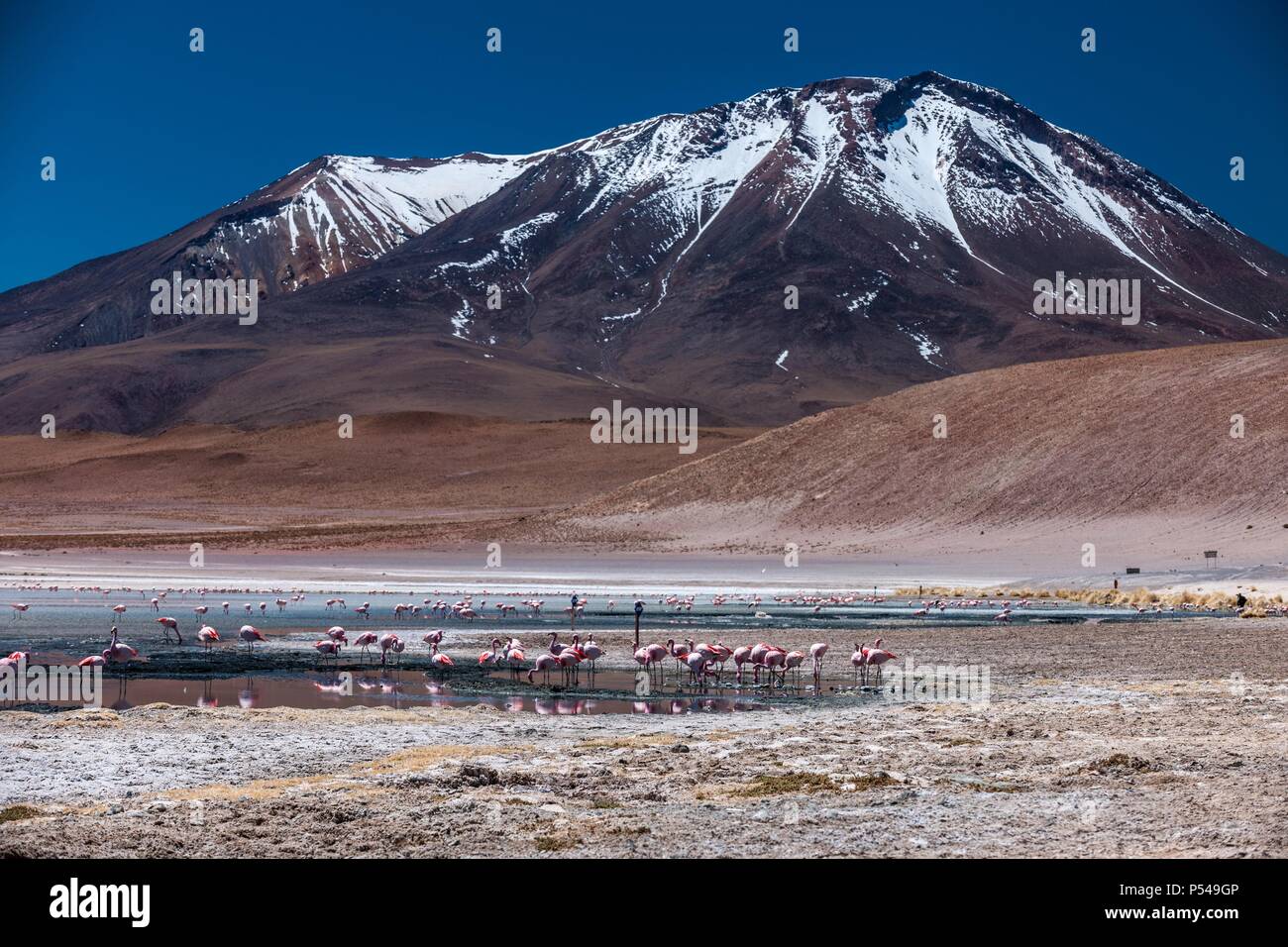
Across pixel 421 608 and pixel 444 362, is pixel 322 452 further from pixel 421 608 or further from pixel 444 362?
pixel 421 608

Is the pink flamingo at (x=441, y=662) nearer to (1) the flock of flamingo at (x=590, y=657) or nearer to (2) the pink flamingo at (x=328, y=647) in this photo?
(1) the flock of flamingo at (x=590, y=657)

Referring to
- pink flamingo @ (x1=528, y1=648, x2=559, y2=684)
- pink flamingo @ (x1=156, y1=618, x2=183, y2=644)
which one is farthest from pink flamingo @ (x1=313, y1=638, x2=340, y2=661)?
pink flamingo @ (x1=156, y1=618, x2=183, y2=644)

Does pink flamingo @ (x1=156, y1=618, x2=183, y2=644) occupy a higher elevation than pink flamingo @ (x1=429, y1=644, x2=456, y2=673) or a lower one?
higher

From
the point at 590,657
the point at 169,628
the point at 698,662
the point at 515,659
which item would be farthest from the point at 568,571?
the point at 698,662

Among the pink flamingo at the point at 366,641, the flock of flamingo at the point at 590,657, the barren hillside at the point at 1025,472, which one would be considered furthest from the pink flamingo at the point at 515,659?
the barren hillside at the point at 1025,472

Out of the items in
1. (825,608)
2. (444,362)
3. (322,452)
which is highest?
(444,362)

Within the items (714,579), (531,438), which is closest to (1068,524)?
(714,579)

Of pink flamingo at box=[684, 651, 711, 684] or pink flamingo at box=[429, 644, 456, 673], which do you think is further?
pink flamingo at box=[429, 644, 456, 673]

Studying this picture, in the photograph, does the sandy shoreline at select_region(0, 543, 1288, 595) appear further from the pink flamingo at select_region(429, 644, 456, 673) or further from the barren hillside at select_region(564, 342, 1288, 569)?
the pink flamingo at select_region(429, 644, 456, 673)

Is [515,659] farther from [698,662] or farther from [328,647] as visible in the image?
[328,647]
